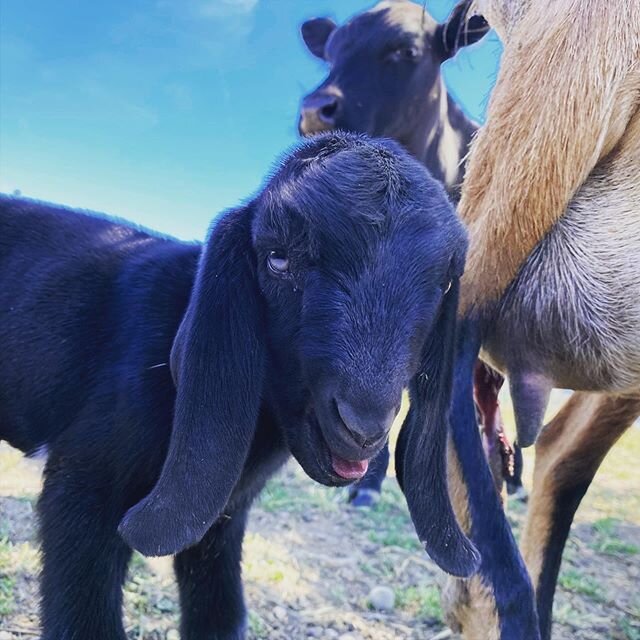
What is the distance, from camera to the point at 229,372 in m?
1.50

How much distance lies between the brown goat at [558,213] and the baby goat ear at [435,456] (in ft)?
0.75

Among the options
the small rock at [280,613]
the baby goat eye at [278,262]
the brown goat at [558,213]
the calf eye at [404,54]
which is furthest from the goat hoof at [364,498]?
the baby goat eye at [278,262]

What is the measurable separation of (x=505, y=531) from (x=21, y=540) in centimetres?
188

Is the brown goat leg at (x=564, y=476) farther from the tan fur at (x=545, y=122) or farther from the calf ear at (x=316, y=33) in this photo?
the calf ear at (x=316, y=33)

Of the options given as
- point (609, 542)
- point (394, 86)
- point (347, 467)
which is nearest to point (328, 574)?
point (609, 542)

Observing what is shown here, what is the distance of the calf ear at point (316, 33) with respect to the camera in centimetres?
558

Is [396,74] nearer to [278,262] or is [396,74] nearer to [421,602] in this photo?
[421,602]

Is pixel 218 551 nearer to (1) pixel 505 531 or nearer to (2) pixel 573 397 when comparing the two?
(1) pixel 505 531

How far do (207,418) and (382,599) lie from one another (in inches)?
66.2

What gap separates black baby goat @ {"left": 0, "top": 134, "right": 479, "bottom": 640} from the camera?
54.9 inches

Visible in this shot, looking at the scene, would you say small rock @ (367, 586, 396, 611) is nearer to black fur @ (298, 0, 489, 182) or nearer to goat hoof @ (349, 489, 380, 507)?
goat hoof @ (349, 489, 380, 507)

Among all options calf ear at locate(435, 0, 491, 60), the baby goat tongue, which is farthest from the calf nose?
the baby goat tongue

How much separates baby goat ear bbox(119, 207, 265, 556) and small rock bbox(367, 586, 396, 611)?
1.55 meters

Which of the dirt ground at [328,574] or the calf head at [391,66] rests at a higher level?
the calf head at [391,66]
